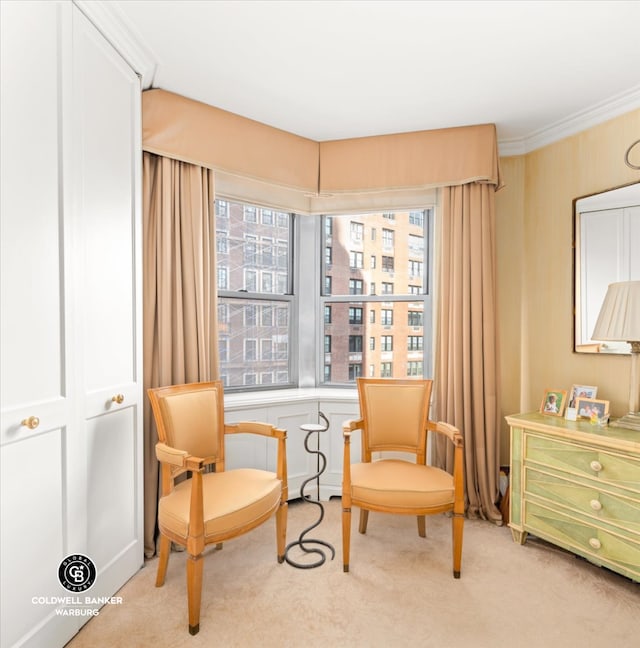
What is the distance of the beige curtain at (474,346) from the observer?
2.91 metres

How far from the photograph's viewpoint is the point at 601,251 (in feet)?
8.63

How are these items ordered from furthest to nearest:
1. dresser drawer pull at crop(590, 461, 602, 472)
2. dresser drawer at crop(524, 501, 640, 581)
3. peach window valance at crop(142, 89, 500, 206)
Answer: peach window valance at crop(142, 89, 500, 206)
dresser drawer pull at crop(590, 461, 602, 472)
dresser drawer at crop(524, 501, 640, 581)

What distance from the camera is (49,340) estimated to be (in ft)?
5.46

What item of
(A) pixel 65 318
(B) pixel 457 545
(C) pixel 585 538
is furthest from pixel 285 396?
(C) pixel 585 538

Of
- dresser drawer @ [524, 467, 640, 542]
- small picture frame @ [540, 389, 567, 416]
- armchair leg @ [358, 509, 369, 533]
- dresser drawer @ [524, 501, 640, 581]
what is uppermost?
small picture frame @ [540, 389, 567, 416]

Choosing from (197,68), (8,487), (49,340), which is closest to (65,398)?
(49,340)

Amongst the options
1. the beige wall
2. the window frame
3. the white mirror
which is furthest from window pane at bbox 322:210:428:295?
the white mirror

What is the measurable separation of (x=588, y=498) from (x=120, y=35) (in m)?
3.22

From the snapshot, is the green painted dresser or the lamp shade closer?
the green painted dresser

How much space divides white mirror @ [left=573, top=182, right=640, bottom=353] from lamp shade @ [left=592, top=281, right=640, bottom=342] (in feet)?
0.98

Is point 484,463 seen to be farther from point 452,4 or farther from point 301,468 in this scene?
point 452,4

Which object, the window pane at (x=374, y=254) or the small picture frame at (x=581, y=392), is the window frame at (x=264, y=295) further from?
the small picture frame at (x=581, y=392)

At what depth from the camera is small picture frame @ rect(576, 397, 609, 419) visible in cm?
242

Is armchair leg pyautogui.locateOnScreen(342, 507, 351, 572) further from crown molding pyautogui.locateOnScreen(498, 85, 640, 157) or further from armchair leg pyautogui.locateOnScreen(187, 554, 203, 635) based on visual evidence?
crown molding pyautogui.locateOnScreen(498, 85, 640, 157)
